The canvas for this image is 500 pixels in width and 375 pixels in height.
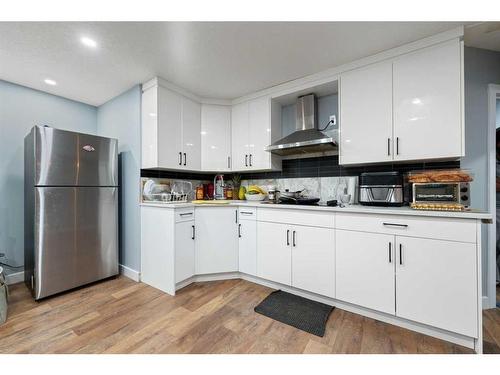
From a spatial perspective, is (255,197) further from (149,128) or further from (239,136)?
(149,128)

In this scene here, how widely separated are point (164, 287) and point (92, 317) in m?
0.61

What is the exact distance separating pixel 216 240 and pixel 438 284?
1.94 meters

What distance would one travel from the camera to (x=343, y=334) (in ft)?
5.01

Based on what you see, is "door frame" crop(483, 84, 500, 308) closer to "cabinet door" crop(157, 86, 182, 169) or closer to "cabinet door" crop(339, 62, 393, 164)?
"cabinet door" crop(339, 62, 393, 164)

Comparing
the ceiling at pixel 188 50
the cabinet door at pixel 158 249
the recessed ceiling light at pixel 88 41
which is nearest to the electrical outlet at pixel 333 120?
the ceiling at pixel 188 50

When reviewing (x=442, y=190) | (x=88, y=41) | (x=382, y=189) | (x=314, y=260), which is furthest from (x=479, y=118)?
(x=88, y=41)

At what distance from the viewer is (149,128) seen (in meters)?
2.39

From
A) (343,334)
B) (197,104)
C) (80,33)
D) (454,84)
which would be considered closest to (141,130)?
(197,104)

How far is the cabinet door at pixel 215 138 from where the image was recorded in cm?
286

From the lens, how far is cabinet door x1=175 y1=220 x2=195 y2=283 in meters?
2.14

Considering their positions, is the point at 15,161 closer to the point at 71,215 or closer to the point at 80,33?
the point at 71,215

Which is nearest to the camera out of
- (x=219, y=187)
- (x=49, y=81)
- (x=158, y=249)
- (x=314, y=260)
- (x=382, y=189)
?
(x=382, y=189)

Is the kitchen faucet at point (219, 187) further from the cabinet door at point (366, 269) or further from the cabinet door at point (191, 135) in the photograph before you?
the cabinet door at point (366, 269)

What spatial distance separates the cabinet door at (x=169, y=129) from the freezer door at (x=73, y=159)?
0.63 meters
